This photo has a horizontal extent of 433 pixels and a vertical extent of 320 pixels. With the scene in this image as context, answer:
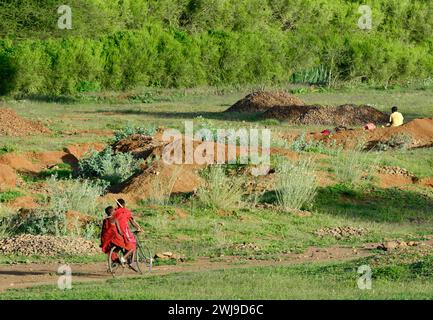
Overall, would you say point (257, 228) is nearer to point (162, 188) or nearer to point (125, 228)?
point (162, 188)

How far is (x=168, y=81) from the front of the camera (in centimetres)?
4306

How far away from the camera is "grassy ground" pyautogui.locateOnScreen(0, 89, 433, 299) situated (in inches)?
483

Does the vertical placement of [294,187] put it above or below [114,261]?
above

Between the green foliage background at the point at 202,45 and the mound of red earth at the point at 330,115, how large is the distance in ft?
29.8

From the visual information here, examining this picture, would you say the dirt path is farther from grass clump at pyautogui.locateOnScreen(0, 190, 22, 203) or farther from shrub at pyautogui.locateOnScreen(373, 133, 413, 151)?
shrub at pyautogui.locateOnScreen(373, 133, 413, 151)

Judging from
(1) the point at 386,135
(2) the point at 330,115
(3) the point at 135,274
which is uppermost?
(2) the point at 330,115

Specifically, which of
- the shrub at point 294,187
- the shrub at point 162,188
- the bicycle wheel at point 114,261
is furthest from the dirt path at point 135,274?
the shrub at point 162,188

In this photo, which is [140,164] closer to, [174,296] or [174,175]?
[174,175]

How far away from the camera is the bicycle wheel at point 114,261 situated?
13.9 meters

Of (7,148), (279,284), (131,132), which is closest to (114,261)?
(279,284)

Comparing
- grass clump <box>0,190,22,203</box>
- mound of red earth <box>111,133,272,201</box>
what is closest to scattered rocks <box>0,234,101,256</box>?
mound of red earth <box>111,133,272,201</box>

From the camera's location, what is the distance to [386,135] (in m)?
28.4

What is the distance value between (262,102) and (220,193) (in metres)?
17.4

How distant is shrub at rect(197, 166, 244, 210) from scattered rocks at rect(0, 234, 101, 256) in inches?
129
